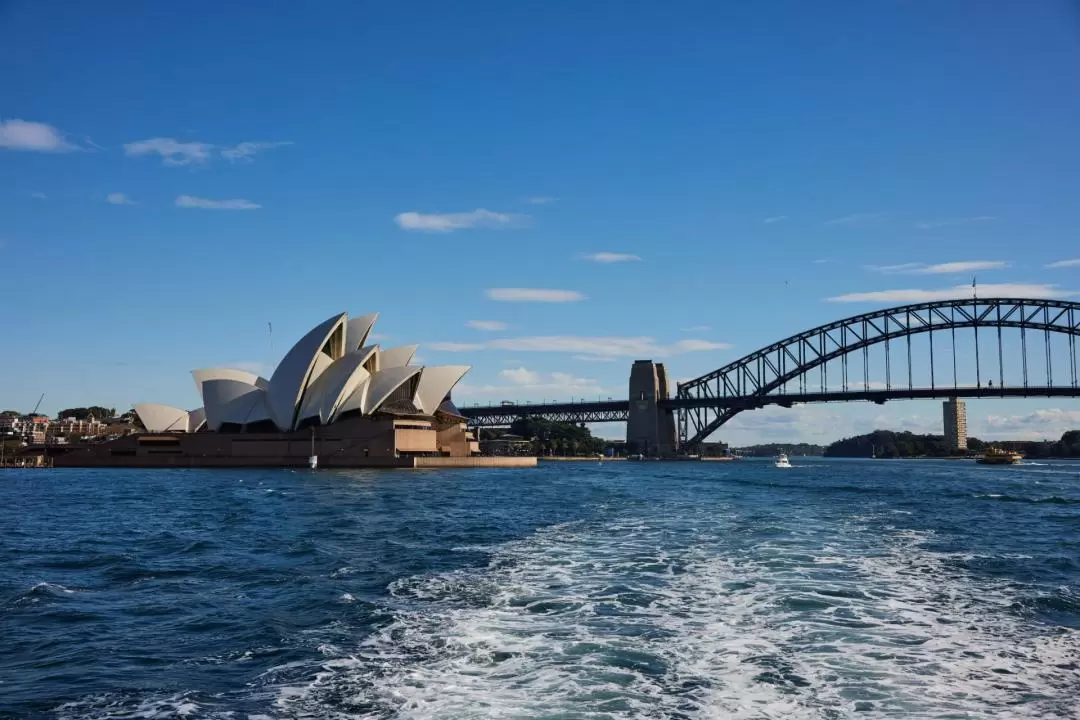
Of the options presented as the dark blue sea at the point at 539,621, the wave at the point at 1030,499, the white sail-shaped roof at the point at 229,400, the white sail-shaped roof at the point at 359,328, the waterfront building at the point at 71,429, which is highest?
the white sail-shaped roof at the point at 359,328

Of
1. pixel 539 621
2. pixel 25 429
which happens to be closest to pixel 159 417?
pixel 25 429

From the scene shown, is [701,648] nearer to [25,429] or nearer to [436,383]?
[436,383]

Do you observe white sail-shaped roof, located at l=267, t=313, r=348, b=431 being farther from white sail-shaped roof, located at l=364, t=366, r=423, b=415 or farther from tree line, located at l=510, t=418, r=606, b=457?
tree line, located at l=510, t=418, r=606, b=457

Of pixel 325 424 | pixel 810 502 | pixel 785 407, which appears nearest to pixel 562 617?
pixel 810 502

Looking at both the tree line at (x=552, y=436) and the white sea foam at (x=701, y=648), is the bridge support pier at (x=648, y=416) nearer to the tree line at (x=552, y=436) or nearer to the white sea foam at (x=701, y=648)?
the tree line at (x=552, y=436)

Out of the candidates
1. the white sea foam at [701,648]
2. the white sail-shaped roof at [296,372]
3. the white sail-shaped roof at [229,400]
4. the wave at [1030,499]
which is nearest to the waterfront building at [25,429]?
the white sail-shaped roof at [229,400]

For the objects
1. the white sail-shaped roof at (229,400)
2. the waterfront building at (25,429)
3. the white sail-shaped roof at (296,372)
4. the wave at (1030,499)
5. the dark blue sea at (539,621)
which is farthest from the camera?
the waterfront building at (25,429)
